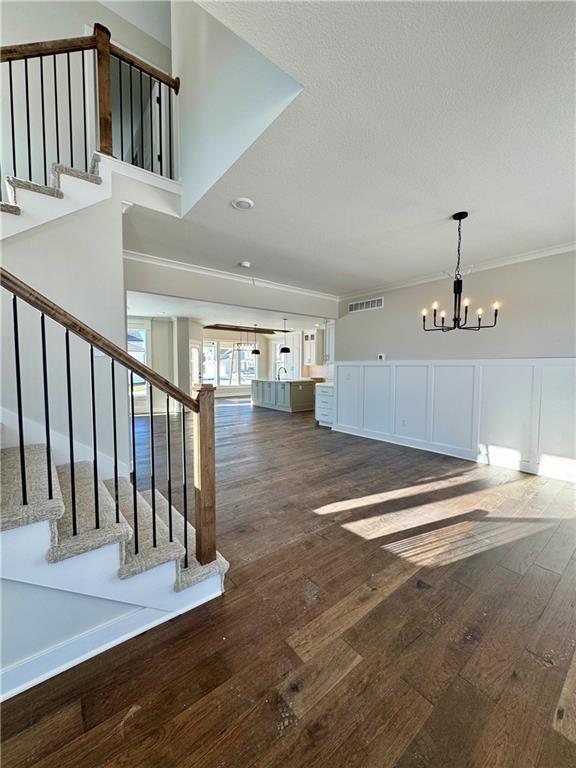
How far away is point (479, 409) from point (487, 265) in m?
2.00

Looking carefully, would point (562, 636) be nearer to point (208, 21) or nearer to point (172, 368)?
point (208, 21)

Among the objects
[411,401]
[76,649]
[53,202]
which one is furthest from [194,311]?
[76,649]

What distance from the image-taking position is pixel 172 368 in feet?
28.3

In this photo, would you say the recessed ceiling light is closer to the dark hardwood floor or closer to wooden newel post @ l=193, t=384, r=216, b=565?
wooden newel post @ l=193, t=384, r=216, b=565

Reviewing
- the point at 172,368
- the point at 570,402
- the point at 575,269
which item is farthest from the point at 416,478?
the point at 172,368

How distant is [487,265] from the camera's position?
4.18m

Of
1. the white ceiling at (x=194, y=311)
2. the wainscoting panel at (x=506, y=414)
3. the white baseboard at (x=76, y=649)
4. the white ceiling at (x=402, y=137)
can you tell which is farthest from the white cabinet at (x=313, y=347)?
the white baseboard at (x=76, y=649)

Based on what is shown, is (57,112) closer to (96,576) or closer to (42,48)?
(42,48)

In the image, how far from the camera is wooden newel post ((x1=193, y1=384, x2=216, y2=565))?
5.54ft

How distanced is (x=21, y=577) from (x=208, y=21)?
11.7 ft

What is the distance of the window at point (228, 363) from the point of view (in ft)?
38.9

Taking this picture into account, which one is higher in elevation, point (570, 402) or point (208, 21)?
point (208, 21)

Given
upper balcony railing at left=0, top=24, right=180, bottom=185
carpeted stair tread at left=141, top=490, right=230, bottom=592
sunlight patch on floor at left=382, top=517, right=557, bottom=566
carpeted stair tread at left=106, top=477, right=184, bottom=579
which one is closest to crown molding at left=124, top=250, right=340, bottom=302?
upper balcony railing at left=0, top=24, right=180, bottom=185

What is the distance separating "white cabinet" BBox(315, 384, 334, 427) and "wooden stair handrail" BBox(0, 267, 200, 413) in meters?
5.07
